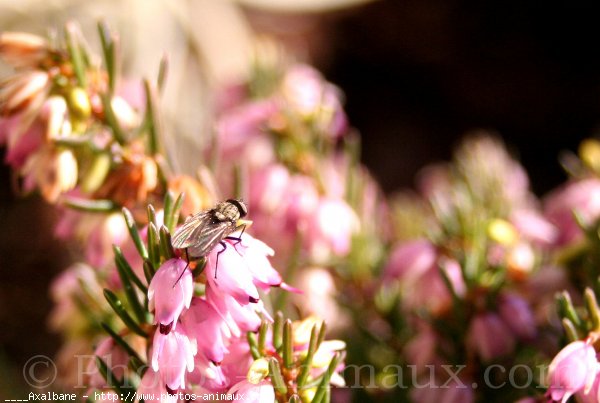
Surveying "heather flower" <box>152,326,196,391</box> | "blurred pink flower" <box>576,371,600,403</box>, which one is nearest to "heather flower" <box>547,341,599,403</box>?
"blurred pink flower" <box>576,371,600,403</box>

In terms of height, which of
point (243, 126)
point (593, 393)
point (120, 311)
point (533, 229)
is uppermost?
point (243, 126)

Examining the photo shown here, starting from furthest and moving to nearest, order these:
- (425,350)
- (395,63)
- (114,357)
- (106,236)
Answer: (395,63), (425,350), (106,236), (114,357)

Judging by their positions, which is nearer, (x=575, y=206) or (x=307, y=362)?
(x=307, y=362)

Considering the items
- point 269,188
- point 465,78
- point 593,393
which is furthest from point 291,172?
point 465,78

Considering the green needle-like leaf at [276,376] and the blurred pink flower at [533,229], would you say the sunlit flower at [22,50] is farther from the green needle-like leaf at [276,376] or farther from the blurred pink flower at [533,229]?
the blurred pink flower at [533,229]

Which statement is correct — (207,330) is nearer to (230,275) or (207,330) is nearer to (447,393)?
(230,275)

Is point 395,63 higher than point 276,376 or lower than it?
higher

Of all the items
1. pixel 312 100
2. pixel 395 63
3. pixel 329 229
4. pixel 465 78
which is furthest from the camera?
pixel 395 63

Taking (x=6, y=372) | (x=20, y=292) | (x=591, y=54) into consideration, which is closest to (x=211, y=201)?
(x=6, y=372)
